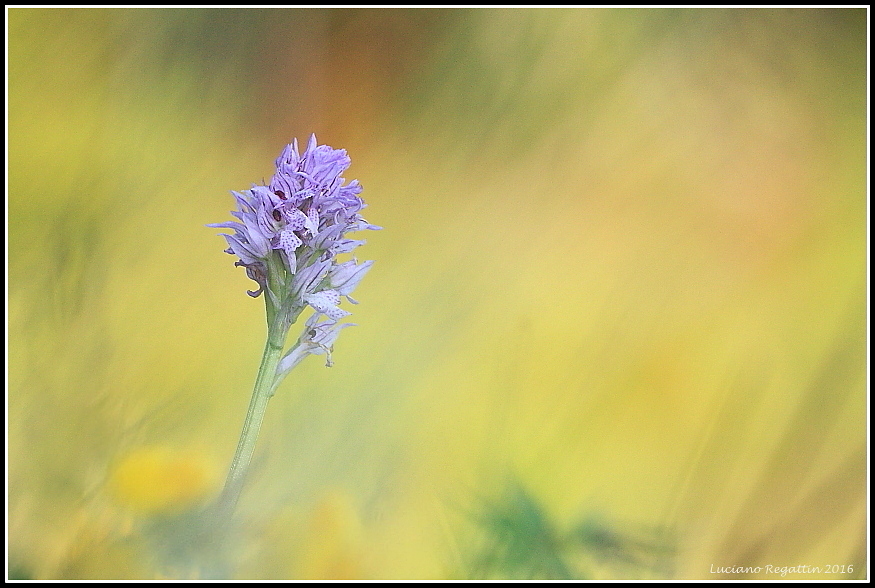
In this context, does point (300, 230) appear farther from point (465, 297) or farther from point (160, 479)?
point (160, 479)

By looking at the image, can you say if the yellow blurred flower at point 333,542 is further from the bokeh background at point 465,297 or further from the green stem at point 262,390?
the green stem at point 262,390

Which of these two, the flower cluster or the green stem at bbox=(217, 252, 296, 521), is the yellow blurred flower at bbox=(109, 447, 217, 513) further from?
the flower cluster

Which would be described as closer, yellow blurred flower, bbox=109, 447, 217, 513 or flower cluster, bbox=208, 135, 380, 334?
flower cluster, bbox=208, 135, 380, 334

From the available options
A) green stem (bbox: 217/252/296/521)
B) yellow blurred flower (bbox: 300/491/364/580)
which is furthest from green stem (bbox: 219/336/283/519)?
yellow blurred flower (bbox: 300/491/364/580)

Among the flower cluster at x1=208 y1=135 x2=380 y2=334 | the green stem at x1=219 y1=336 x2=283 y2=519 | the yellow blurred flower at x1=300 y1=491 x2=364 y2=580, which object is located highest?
the flower cluster at x1=208 y1=135 x2=380 y2=334

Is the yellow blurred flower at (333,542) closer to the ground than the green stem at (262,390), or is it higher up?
closer to the ground

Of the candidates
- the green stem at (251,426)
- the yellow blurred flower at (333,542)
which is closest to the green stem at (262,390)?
the green stem at (251,426)

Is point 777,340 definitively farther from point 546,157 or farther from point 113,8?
point 113,8

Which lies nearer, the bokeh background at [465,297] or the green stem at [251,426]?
the green stem at [251,426]

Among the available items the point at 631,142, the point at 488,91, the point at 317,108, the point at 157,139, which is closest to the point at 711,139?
the point at 631,142
